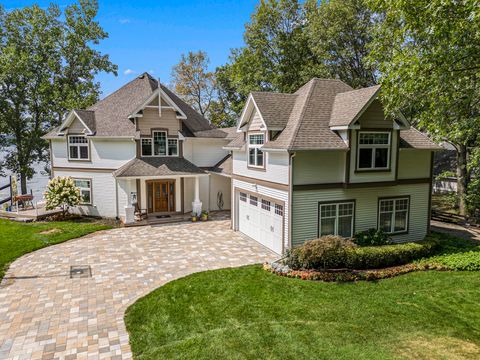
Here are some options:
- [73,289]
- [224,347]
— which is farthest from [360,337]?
[73,289]

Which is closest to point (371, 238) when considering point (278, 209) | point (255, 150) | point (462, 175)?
point (278, 209)

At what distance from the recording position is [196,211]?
75.6 ft

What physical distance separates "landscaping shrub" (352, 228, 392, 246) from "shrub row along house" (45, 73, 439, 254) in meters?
0.37

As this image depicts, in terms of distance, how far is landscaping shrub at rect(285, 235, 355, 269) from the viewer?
12812 mm

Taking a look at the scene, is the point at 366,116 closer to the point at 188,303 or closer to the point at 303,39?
the point at 188,303

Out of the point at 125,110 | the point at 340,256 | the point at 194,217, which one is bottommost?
the point at 194,217

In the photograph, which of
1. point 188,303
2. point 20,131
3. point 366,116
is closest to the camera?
point 188,303

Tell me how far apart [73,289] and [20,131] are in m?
27.1

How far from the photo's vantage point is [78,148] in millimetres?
23531

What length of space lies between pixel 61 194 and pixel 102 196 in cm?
249

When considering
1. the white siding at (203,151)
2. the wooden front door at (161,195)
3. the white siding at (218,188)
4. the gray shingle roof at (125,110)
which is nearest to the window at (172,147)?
the white siding at (203,151)

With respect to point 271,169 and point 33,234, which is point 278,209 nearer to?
point 271,169

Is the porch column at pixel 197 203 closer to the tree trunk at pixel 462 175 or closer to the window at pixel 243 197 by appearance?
the window at pixel 243 197

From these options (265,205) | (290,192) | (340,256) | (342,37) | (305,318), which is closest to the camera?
(305,318)
